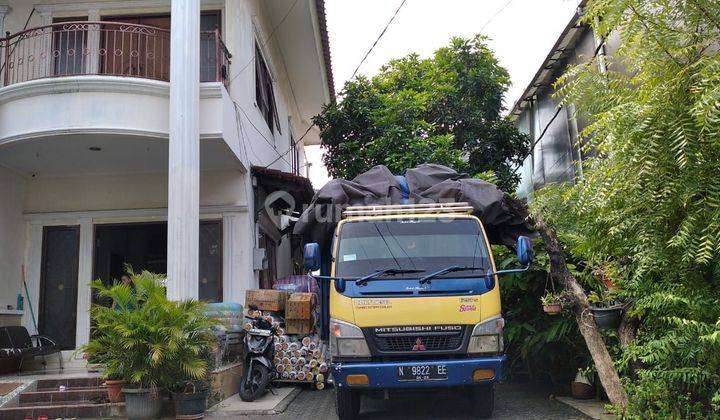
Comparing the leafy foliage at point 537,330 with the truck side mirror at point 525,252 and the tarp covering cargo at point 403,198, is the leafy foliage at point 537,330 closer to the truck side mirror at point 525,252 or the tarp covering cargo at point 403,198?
the tarp covering cargo at point 403,198

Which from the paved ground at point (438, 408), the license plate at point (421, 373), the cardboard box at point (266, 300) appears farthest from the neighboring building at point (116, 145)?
the license plate at point (421, 373)

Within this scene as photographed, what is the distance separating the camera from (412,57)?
16.4m

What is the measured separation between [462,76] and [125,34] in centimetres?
794

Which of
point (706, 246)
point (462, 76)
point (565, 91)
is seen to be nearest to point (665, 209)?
point (706, 246)

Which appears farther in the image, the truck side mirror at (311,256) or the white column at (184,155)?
the white column at (184,155)

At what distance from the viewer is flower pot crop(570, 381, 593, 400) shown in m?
7.59

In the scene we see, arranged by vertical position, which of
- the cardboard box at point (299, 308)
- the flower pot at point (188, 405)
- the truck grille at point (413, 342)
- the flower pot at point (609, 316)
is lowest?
the flower pot at point (188, 405)

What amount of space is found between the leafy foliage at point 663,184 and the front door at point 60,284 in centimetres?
910

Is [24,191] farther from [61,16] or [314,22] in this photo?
[314,22]

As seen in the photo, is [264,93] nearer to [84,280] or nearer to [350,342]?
[84,280]

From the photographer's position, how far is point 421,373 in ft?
20.1

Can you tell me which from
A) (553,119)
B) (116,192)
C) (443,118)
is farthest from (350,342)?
(443,118)

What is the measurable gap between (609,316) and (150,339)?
505cm

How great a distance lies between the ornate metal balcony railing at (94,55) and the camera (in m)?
10.3
